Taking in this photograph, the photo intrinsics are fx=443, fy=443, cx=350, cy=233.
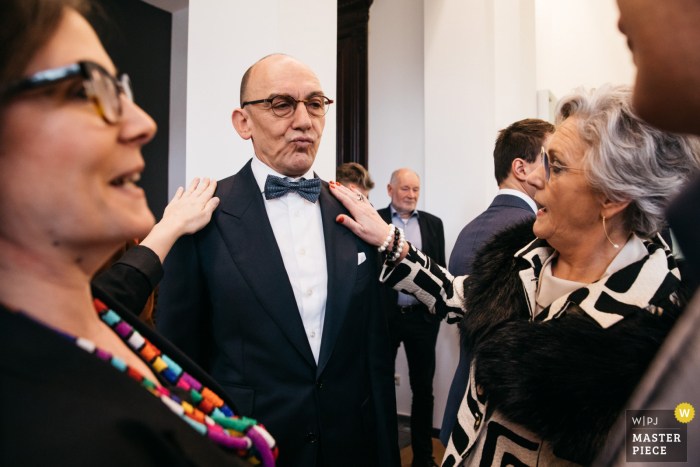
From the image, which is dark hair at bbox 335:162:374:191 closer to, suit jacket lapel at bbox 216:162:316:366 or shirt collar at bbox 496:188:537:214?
shirt collar at bbox 496:188:537:214

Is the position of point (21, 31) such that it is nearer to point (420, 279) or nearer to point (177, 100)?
point (420, 279)

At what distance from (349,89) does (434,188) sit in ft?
5.30

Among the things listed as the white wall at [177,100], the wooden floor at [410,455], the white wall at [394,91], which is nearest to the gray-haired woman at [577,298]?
the wooden floor at [410,455]

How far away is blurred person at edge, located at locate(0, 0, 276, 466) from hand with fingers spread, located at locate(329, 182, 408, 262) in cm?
98

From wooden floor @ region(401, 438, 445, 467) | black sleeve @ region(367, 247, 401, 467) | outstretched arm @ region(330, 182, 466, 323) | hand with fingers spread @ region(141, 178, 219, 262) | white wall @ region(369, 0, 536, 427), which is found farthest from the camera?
white wall @ region(369, 0, 536, 427)

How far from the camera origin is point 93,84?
0.50 metres

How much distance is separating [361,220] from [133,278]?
0.76m

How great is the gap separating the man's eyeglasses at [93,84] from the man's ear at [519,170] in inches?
79.2

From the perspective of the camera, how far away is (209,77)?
1943 millimetres

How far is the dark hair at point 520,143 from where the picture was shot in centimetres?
218

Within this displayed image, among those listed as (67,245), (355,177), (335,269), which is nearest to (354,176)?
(355,177)

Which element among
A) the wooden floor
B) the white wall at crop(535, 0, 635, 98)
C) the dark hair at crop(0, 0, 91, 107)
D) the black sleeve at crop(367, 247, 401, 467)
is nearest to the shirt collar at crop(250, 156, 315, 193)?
the black sleeve at crop(367, 247, 401, 467)

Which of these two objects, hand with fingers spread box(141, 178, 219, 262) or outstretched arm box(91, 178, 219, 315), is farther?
hand with fingers spread box(141, 178, 219, 262)

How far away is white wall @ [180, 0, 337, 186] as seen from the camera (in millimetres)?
1845
